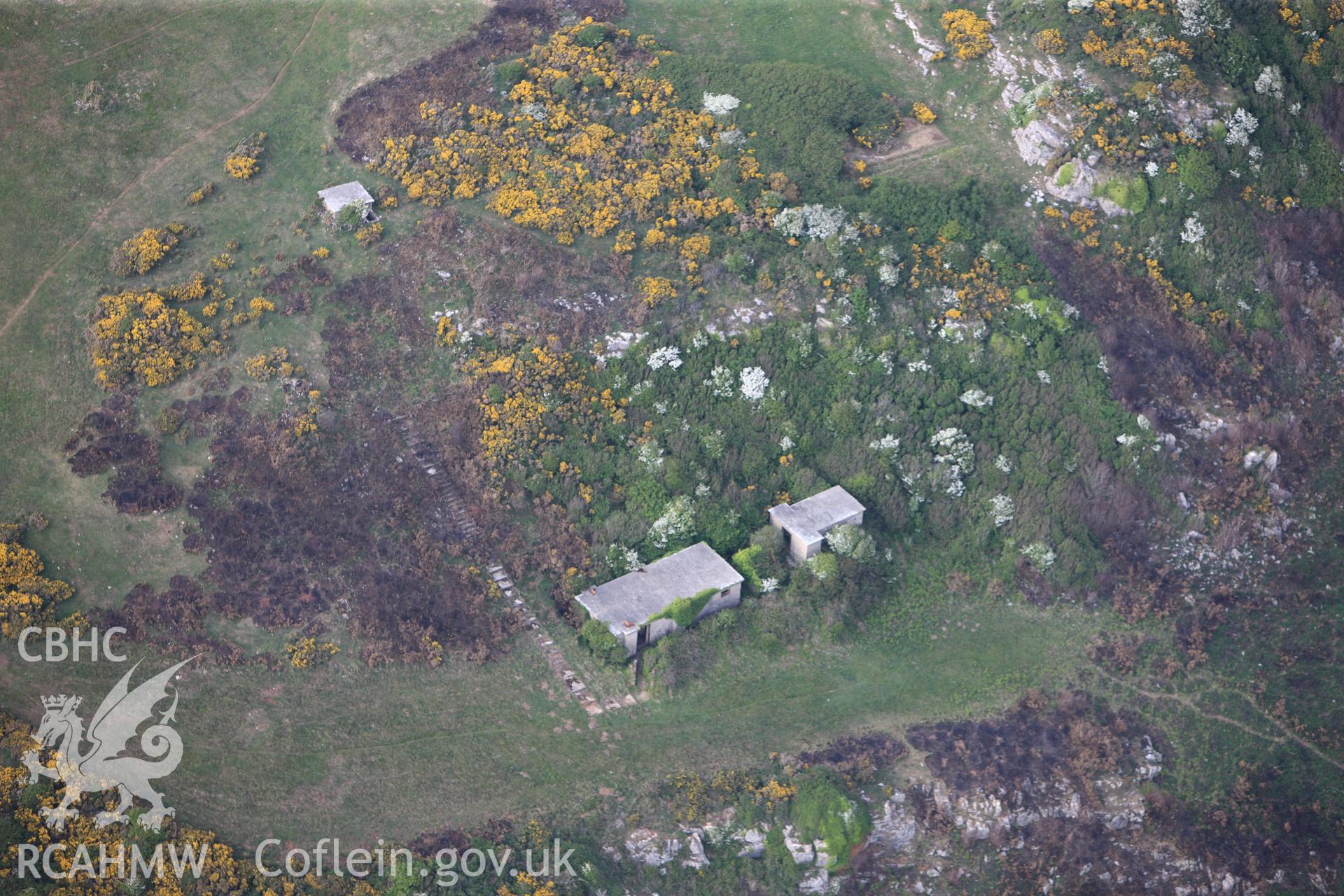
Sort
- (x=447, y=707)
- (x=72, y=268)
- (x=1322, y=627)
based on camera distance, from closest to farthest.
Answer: (x=447, y=707)
(x=1322, y=627)
(x=72, y=268)

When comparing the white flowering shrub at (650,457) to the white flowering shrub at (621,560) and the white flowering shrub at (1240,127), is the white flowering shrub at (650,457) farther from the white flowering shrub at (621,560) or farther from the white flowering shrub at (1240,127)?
the white flowering shrub at (1240,127)

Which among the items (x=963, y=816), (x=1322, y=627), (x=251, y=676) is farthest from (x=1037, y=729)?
(x=251, y=676)

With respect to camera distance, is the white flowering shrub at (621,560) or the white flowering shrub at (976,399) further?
the white flowering shrub at (976,399)

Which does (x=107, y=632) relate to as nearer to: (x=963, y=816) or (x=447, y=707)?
(x=447, y=707)

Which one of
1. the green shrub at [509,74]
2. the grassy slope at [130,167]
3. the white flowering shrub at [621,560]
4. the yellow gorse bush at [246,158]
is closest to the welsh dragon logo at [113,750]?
the grassy slope at [130,167]

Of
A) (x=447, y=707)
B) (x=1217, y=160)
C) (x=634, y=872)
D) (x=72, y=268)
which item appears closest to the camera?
(x=634, y=872)

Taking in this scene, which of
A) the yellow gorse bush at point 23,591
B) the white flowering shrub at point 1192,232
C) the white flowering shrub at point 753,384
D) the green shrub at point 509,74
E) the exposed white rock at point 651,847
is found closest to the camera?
the exposed white rock at point 651,847

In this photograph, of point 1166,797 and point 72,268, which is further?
point 72,268
